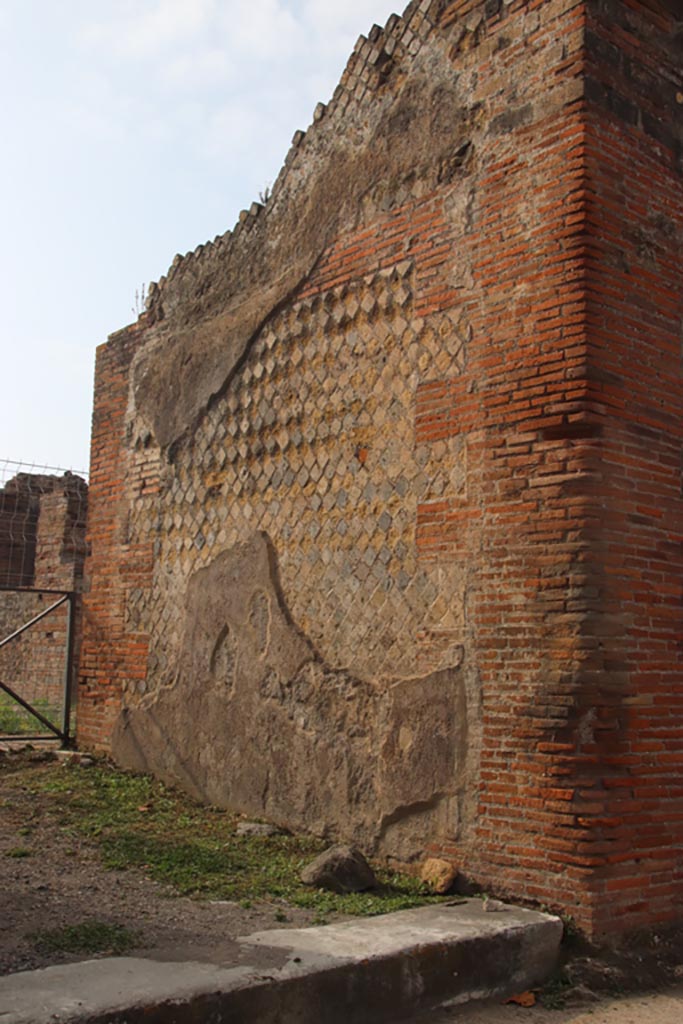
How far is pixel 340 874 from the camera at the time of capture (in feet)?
16.3

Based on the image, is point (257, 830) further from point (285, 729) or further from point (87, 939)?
point (87, 939)

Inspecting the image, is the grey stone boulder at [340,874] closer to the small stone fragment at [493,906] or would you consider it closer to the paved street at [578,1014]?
the small stone fragment at [493,906]

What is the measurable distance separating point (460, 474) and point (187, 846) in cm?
264

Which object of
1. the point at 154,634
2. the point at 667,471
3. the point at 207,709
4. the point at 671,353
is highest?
the point at 671,353

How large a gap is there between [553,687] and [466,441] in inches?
54.3

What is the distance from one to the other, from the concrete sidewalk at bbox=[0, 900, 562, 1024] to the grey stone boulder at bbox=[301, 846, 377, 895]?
55 cm

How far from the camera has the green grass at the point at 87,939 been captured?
152 inches

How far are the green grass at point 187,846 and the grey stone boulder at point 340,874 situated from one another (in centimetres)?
5

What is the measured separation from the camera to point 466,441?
5289 millimetres

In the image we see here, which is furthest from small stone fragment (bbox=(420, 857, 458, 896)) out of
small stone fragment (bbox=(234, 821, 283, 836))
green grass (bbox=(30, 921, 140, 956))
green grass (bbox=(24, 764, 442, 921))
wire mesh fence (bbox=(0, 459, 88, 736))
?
wire mesh fence (bbox=(0, 459, 88, 736))

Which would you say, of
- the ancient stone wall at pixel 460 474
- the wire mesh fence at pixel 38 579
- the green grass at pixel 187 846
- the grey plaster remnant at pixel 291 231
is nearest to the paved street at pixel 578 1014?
the ancient stone wall at pixel 460 474

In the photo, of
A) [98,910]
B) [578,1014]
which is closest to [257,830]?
[98,910]

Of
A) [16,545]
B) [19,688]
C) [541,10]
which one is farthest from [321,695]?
[16,545]

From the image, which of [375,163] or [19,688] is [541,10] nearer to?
[375,163]
